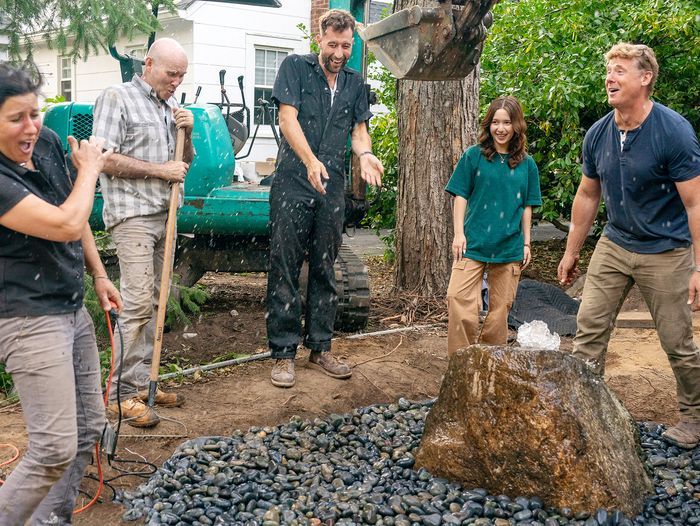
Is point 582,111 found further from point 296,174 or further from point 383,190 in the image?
point 296,174

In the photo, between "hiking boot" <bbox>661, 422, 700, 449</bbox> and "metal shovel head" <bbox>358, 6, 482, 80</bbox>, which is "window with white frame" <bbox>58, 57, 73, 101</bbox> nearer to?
"metal shovel head" <bbox>358, 6, 482, 80</bbox>

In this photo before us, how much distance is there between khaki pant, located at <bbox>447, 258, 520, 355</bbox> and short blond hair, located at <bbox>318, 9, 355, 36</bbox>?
162 centimetres

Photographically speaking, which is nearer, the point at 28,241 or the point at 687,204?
the point at 28,241

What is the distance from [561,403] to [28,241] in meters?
2.39

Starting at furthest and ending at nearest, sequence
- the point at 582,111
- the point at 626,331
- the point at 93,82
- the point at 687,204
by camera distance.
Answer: the point at 93,82 → the point at 582,111 → the point at 626,331 → the point at 687,204

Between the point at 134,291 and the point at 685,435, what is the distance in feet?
10.4

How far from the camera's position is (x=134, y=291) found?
4621 mm

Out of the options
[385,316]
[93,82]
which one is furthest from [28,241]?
A: [93,82]

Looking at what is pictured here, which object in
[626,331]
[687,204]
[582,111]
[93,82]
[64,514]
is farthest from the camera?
[93,82]

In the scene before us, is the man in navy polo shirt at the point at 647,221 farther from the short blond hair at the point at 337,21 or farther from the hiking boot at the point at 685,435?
the short blond hair at the point at 337,21

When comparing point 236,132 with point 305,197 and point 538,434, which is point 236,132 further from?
point 538,434

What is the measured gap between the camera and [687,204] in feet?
14.0

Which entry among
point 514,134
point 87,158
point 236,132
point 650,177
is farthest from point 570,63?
point 87,158

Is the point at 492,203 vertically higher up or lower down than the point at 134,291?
higher up
